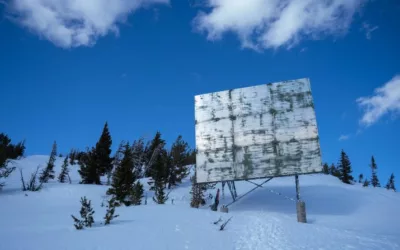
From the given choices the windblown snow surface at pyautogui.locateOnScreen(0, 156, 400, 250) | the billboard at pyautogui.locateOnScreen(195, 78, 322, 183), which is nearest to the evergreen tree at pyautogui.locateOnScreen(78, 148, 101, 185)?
the windblown snow surface at pyautogui.locateOnScreen(0, 156, 400, 250)

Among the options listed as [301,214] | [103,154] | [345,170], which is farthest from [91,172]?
[345,170]

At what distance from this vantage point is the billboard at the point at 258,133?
1820 cm

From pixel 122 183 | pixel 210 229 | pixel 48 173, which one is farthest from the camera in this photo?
pixel 48 173

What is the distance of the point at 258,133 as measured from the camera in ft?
63.8

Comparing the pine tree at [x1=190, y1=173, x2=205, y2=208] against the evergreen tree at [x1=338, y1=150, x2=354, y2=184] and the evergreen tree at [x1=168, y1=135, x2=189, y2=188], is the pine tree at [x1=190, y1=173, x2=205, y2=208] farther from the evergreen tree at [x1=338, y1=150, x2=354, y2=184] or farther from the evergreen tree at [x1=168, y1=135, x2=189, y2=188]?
the evergreen tree at [x1=338, y1=150, x2=354, y2=184]

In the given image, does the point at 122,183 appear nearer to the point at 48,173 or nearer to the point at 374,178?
the point at 48,173

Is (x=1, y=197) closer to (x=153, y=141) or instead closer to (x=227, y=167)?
(x=227, y=167)

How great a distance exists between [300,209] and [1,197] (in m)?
22.9

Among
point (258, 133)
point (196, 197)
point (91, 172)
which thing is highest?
point (258, 133)

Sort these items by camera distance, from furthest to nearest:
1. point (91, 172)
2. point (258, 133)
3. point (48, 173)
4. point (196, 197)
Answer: point (48, 173) < point (91, 172) < point (196, 197) < point (258, 133)

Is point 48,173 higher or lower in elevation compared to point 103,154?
lower

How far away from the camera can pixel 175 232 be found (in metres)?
9.53

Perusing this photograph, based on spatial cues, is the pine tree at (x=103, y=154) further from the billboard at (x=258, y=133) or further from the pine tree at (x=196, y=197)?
the billboard at (x=258, y=133)

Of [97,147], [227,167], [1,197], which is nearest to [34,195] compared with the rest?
[1,197]
